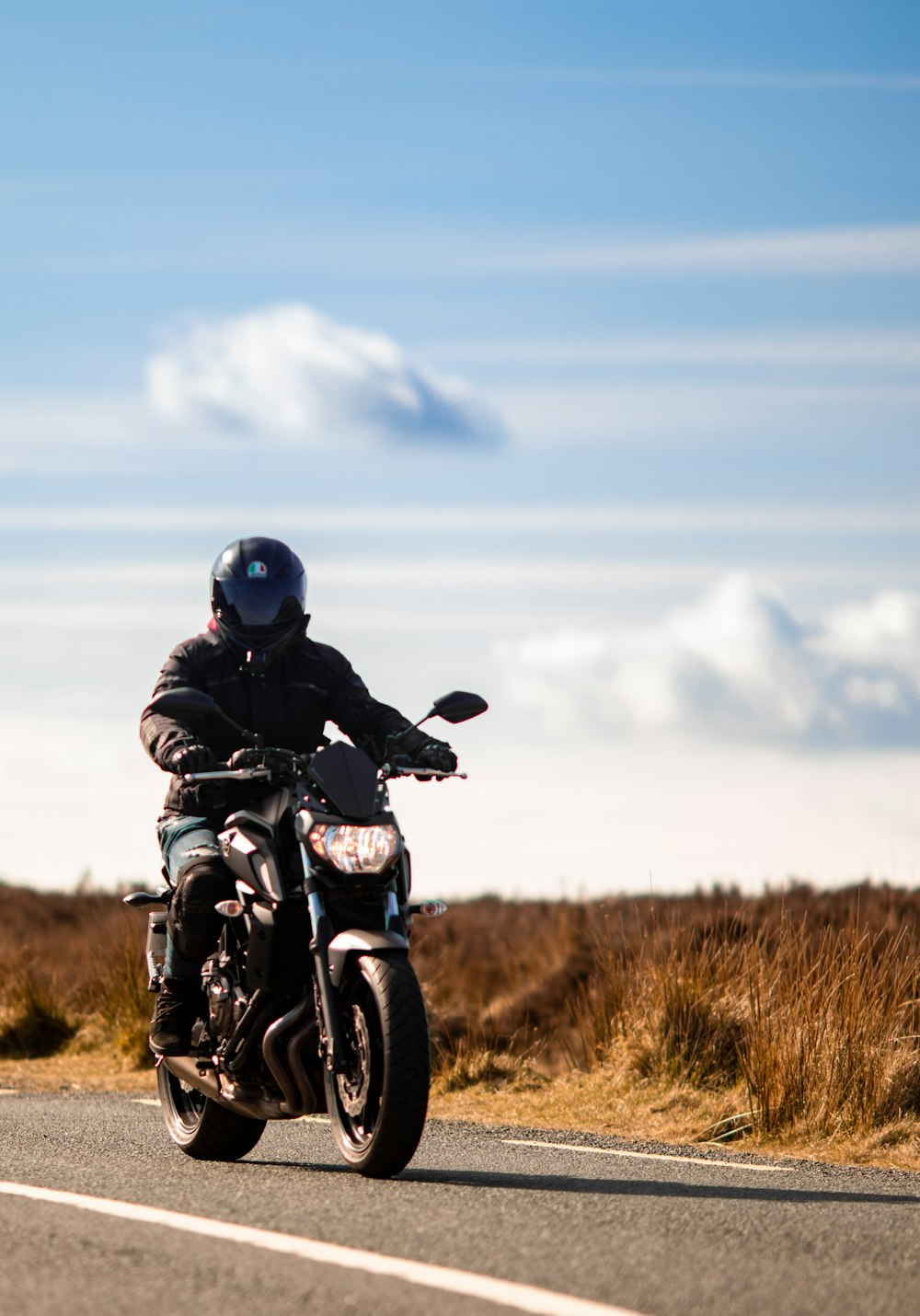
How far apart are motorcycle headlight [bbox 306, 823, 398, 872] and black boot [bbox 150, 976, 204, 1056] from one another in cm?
127

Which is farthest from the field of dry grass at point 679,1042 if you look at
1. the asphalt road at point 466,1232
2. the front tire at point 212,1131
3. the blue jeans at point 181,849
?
the blue jeans at point 181,849

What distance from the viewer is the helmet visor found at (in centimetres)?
793

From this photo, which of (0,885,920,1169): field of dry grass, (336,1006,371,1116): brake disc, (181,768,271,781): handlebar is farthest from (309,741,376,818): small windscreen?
(0,885,920,1169): field of dry grass

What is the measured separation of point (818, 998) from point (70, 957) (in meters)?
11.7

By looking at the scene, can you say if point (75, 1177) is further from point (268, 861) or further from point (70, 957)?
point (70, 957)

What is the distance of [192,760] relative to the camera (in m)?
7.28

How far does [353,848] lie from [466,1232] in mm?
1512

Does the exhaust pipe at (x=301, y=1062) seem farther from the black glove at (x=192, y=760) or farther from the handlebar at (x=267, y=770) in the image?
the black glove at (x=192, y=760)

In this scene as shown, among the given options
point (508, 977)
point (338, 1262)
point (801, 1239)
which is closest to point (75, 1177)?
point (338, 1262)

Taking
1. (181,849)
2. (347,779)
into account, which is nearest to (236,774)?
(347,779)

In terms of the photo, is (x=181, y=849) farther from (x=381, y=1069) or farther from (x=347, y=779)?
(x=381, y=1069)

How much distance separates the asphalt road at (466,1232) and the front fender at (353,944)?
764mm

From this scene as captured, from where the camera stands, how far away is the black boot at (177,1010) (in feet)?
25.7

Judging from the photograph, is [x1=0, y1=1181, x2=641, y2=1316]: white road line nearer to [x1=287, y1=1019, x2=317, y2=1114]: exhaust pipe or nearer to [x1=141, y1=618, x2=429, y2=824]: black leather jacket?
[x1=287, y1=1019, x2=317, y2=1114]: exhaust pipe
